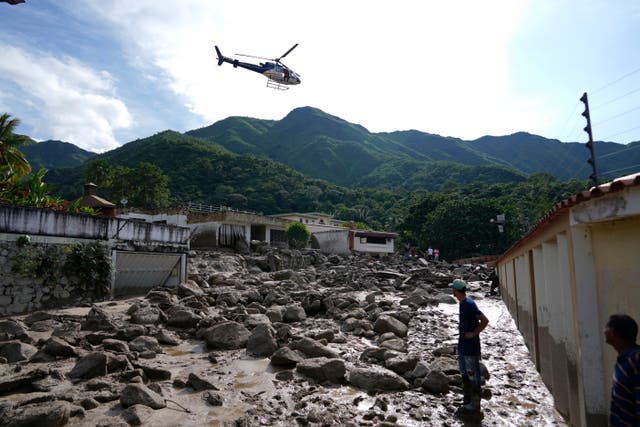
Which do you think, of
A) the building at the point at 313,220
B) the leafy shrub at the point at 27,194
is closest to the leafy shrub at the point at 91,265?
the leafy shrub at the point at 27,194

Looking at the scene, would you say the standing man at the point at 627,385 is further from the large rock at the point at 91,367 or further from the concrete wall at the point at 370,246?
the concrete wall at the point at 370,246

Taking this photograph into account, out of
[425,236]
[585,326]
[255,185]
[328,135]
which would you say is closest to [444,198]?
[425,236]

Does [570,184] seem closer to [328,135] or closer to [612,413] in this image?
[612,413]

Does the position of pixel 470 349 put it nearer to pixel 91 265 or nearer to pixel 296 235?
pixel 91 265

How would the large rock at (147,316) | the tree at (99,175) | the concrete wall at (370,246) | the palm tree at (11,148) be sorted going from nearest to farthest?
the large rock at (147,316)
the palm tree at (11,148)
the concrete wall at (370,246)
the tree at (99,175)

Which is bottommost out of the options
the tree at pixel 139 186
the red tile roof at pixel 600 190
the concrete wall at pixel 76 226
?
the red tile roof at pixel 600 190

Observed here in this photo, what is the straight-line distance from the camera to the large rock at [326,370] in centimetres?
728

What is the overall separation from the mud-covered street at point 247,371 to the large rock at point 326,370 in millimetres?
20

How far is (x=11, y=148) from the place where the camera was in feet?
82.4

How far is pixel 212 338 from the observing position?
963cm

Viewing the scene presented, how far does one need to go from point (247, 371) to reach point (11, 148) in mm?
26376

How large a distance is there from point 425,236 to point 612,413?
54.8 metres

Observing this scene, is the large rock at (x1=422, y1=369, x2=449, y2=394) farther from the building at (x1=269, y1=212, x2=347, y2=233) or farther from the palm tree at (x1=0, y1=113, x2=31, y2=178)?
the building at (x1=269, y1=212, x2=347, y2=233)

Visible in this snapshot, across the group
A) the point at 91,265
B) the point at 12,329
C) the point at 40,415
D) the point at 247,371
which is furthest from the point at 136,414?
the point at 91,265
